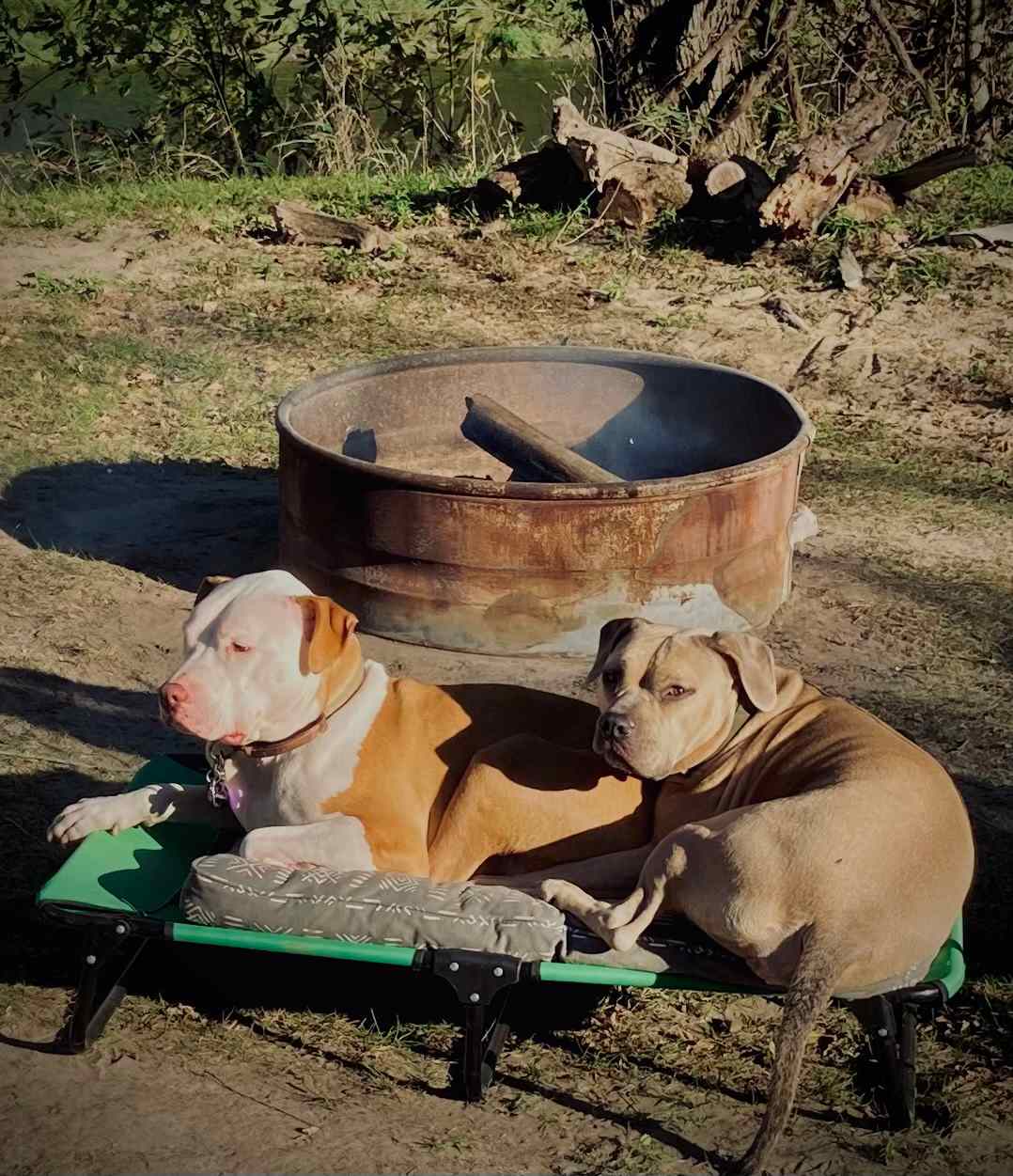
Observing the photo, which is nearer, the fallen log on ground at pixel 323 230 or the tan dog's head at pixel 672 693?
the tan dog's head at pixel 672 693

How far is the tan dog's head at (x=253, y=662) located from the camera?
141 inches

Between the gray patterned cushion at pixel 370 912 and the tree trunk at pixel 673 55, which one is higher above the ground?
the tree trunk at pixel 673 55

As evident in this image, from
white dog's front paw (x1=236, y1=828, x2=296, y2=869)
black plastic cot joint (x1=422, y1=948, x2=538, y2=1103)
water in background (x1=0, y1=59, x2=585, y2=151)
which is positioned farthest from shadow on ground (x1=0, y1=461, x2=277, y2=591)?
water in background (x1=0, y1=59, x2=585, y2=151)

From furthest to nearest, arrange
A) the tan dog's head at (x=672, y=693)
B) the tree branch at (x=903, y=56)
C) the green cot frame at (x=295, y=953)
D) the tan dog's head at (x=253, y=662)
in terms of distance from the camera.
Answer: the tree branch at (x=903, y=56)
the tan dog's head at (x=672, y=693)
the tan dog's head at (x=253, y=662)
the green cot frame at (x=295, y=953)

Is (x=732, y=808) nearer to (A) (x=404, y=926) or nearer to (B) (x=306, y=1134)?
(A) (x=404, y=926)

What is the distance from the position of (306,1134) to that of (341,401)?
13.4 feet

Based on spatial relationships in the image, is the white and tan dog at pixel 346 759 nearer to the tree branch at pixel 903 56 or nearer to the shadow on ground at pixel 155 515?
the shadow on ground at pixel 155 515

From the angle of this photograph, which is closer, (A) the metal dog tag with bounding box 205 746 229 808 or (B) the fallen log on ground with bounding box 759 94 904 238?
(A) the metal dog tag with bounding box 205 746 229 808

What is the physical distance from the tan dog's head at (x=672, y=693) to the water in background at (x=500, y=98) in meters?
11.1

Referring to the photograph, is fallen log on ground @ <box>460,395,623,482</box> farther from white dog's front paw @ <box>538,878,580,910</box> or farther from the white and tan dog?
white dog's front paw @ <box>538,878,580,910</box>

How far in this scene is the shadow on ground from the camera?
23.0ft

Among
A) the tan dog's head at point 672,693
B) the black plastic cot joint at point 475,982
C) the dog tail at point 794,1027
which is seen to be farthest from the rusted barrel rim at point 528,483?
the dog tail at point 794,1027

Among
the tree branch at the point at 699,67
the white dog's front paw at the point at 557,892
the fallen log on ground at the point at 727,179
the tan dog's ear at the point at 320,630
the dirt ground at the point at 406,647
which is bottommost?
the dirt ground at the point at 406,647

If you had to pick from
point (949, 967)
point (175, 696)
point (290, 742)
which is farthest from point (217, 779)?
point (949, 967)
